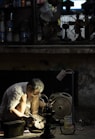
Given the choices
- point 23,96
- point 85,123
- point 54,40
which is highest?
point 54,40

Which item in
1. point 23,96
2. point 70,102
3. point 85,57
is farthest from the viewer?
point 85,57

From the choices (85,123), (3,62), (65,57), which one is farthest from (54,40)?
(85,123)

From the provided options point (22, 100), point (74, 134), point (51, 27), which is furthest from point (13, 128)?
point (51, 27)

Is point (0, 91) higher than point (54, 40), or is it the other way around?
point (54, 40)

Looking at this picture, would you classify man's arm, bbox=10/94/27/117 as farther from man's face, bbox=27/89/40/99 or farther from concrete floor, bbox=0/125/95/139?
concrete floor, bbox=0/125/95/139

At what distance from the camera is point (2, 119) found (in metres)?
10.4

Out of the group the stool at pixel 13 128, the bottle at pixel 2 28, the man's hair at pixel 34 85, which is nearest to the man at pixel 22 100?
the man's hair at pixel 34 85

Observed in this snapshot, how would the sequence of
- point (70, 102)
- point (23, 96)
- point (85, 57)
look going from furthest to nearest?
point (85, 57)
point (70, 102)
point (23, 96)

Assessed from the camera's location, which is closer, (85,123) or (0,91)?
(85,123)

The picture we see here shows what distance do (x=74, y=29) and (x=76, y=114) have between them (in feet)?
6.41

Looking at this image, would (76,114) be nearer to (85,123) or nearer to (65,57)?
(85,123)

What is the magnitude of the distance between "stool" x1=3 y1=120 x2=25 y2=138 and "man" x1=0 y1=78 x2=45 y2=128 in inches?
5.2

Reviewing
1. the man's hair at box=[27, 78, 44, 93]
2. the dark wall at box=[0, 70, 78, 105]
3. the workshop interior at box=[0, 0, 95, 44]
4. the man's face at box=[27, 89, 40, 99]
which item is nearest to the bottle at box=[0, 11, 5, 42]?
the workshop interior at box=[0, 0, 95, 44]

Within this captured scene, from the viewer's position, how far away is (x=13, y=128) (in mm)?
10109
